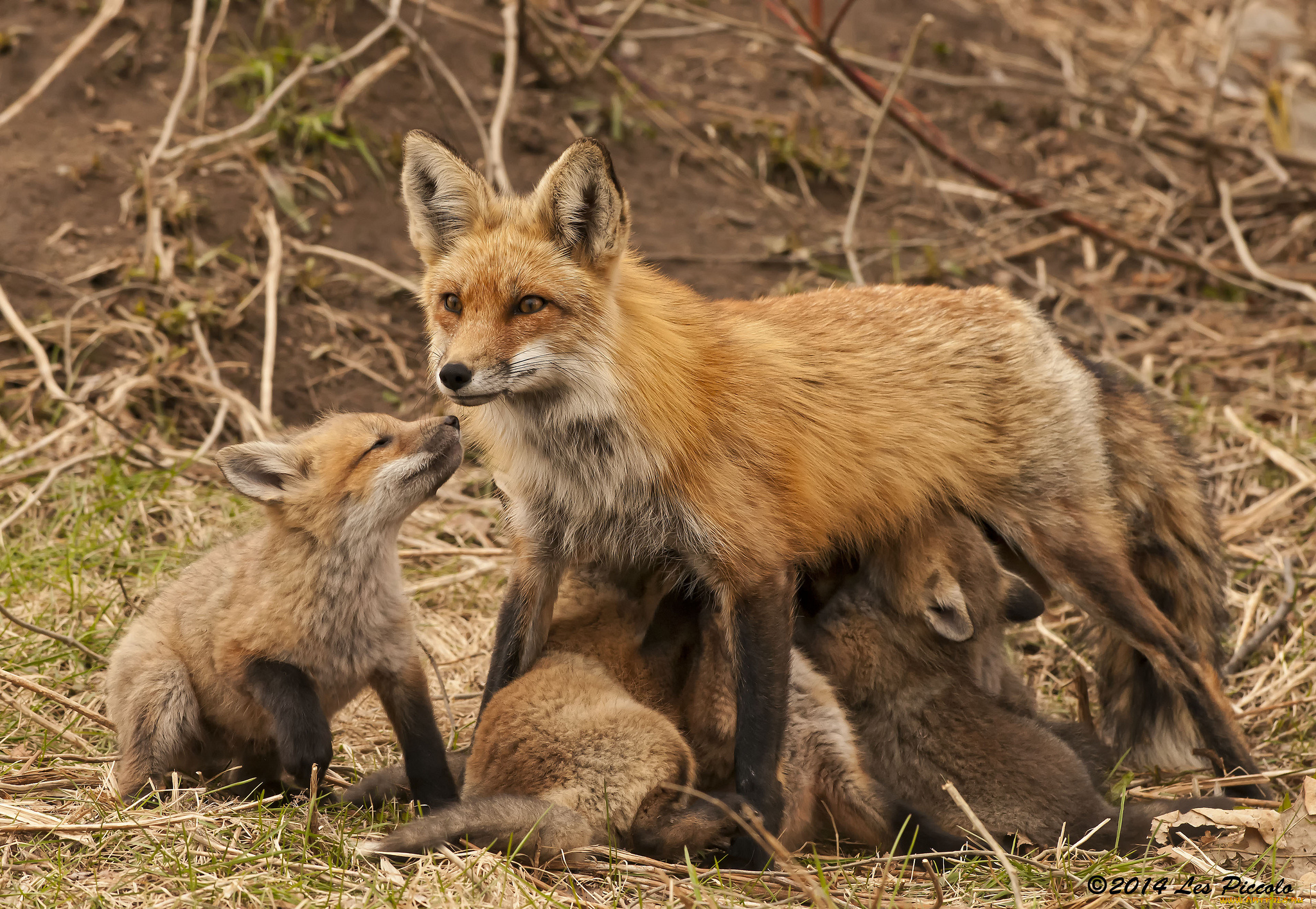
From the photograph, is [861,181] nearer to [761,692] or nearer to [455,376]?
[761,692]

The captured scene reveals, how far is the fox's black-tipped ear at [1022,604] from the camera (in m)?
4.78

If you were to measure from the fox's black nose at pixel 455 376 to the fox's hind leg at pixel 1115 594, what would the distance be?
8.46ft

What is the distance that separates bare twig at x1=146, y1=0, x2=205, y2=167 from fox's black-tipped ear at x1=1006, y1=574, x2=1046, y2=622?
19.9 ft

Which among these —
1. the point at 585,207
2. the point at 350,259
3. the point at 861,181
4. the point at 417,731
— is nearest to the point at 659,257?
the point at 861,181

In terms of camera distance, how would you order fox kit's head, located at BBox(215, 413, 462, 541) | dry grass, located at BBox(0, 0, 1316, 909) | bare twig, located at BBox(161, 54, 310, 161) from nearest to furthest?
dry grass, located at BBox(0, 0, 1316, 909), fox kit's head, located at BBox(215, 413, 462, 541), bare twig, located at BBox(161, 54, 310, 161)

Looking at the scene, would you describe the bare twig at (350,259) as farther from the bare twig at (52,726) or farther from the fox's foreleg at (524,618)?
the bare twig at (52,726)

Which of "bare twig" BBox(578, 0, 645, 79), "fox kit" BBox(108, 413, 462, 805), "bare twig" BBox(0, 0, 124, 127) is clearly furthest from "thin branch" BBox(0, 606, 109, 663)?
"bare twig" BBox(578, 0, 645, 79)

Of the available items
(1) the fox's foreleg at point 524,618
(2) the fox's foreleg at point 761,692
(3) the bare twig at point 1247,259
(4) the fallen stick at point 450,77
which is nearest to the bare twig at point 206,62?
(4) the fallen stick at point 450,77

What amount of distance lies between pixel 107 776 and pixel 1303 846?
4203mm

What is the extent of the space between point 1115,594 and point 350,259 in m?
5.24

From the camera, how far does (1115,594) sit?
4.91m

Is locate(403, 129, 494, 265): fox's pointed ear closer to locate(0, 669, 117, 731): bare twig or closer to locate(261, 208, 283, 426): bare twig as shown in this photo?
locate(0, 669, 117, 731): bare twig

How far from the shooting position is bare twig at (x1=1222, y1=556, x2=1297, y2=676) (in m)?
5.57

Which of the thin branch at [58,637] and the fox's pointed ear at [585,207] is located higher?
the fox's pointed ear at [585,207]
